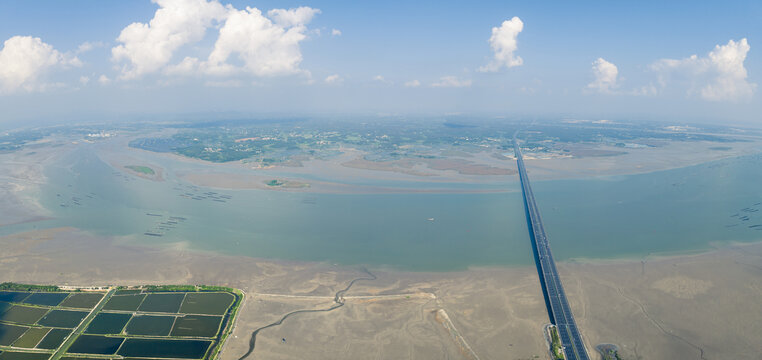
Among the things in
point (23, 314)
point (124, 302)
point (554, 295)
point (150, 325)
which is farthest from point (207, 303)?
point (554, 295)

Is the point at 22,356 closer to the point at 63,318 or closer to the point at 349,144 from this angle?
the point at 63,318

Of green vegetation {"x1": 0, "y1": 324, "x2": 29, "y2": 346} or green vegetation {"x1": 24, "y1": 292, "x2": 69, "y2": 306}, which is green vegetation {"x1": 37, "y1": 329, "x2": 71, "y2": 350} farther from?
green vegetation {"x1": 24, "y1": 292, "x2": 69, "y2": 306}

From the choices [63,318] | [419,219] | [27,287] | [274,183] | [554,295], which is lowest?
[63,318]

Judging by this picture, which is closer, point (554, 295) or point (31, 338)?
point (31, 338)

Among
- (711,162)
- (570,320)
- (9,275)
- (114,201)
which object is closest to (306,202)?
(114,201)

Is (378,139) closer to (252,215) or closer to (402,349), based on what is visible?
(252,215)

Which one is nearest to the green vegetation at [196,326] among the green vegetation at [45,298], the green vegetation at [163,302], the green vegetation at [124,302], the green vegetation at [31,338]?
the green vegetation at [163,302]
